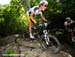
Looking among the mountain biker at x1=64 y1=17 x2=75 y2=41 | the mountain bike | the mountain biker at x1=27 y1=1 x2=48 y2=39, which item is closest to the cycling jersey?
the mountain biker at x1=64 y1=17 x2=75 y2=41

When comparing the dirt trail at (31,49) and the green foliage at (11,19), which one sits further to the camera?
the green foliage at (11,19)

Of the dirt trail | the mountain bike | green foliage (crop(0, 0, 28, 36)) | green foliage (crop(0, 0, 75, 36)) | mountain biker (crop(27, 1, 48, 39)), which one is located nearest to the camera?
the dirt trail

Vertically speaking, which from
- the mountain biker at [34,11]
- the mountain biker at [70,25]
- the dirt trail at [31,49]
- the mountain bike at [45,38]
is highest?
the mountain biker at [34,11]

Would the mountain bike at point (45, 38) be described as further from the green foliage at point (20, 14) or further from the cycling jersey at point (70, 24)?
the green foliage at point (20, 14)

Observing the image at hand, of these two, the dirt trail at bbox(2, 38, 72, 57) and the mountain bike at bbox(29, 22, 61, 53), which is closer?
the dirt trail at bbox(2, 38, 72, 57)

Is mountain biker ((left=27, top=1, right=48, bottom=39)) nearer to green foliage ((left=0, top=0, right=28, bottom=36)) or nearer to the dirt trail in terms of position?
the dirt trail

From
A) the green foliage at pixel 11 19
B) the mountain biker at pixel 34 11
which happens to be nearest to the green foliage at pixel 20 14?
the green foliage at pixel 11 19

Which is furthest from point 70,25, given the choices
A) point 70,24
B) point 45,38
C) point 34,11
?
point 34,11

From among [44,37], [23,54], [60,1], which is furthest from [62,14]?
[23,54]

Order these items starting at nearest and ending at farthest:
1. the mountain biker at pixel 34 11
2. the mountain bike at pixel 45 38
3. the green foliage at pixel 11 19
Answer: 1. the mountain bike at pixel 45 38
2. the mountain biker at pixel 34 11
3. the green foliage at pixel 11 19

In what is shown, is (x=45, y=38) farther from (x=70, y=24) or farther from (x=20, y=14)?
(x=20, y=14)

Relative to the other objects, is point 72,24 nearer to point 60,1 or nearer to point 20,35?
point 60,1

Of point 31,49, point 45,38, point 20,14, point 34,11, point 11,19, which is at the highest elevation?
point 34,11

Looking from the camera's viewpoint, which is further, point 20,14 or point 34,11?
point 20,14
